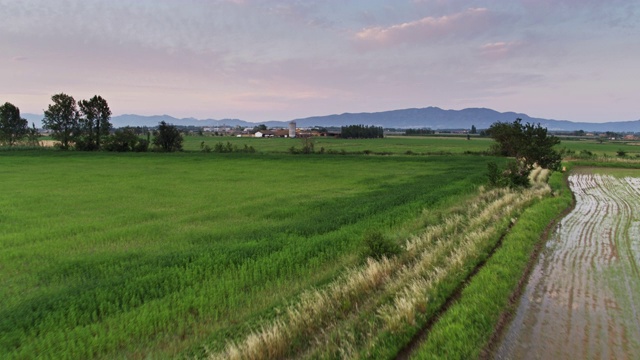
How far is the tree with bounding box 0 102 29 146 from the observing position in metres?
73.5

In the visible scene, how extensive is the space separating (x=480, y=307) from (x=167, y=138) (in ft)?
214

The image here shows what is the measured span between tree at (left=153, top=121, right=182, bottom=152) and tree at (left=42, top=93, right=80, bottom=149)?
1416 cm

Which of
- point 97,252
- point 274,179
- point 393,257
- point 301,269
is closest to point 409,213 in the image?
point 393,257

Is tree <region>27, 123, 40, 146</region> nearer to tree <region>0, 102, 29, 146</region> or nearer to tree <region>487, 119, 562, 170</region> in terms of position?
tree <region>0, 102, 29, 146</region>

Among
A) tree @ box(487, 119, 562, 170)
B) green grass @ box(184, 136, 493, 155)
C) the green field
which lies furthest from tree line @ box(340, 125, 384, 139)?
the green field

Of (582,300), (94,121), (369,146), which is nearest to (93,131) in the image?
(94,121)

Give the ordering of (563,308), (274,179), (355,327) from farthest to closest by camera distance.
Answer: (274,179) → (563,308) → (355,327)

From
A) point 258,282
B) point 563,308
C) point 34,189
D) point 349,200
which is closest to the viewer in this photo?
point 563,308

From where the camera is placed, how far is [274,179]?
1075 inches

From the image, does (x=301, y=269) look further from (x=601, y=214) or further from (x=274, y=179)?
(x=274, y=179)

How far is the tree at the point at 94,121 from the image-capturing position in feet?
211

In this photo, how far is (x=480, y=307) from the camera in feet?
19.2

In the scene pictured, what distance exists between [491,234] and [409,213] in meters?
4.11

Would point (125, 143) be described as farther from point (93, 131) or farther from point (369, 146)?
point (369, 146)
